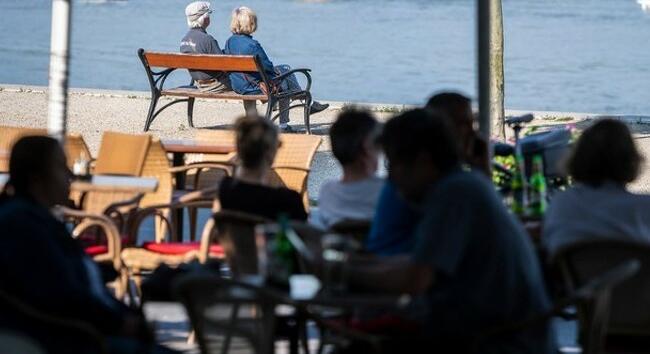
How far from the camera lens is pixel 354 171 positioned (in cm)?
609

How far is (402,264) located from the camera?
4.38 metres

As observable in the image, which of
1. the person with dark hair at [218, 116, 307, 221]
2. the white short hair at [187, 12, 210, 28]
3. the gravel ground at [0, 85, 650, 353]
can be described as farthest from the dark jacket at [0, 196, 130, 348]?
the white short hair at [187, 12, 210, 28]

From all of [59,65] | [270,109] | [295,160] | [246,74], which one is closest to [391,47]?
[246,74]

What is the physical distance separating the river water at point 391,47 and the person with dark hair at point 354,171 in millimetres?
14462

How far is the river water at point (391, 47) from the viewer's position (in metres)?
23.2

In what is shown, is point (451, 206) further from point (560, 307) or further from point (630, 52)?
point (630, 52)

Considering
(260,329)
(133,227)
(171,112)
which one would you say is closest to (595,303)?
(260,329)

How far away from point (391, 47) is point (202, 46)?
1820 centimetres

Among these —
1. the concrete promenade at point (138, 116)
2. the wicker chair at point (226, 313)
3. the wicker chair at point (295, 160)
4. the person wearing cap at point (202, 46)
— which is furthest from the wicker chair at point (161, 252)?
the person wearing cap at point (202, 46)

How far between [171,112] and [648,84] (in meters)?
10.7

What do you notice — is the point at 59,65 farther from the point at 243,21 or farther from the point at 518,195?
the point at 243,21

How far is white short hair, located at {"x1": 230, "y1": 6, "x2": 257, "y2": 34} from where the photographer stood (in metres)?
14.8

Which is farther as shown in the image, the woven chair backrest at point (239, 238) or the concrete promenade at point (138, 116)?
the concrete promenade at point (138, 116)

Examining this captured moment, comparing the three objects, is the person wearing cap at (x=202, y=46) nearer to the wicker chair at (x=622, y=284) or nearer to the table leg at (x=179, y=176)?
the table leg at (x=179, y=176)
